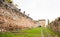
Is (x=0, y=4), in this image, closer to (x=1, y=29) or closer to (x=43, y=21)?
(x=1, y=29)

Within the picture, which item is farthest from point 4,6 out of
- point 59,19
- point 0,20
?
point 59,19

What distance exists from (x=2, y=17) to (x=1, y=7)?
78cm

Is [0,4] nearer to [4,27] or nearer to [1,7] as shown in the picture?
[1,7]

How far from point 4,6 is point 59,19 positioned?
10.7 m

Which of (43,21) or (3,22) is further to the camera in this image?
(43,21)

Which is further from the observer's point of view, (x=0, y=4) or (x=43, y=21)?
(x=43, y=21)

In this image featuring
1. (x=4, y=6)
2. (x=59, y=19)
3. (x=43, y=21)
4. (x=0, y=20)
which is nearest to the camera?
(x=0, y=20)

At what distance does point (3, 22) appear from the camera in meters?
13.9

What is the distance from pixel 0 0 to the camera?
520 inches

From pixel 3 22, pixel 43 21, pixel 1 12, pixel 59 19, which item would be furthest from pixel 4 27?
pixel 43 21

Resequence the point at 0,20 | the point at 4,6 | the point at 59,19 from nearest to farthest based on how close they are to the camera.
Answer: the point at 0,20
the point at 4,6
the point at 59,19

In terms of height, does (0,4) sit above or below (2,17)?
above

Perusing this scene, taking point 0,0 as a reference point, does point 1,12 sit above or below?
below

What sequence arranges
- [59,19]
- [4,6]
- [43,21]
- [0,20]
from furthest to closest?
[43,21] → [59,19] → [4,6] → [0,20]
